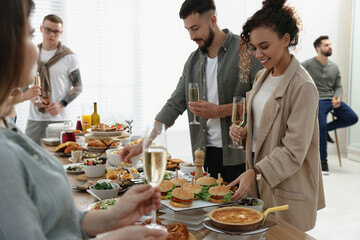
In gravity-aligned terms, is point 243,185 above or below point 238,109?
below

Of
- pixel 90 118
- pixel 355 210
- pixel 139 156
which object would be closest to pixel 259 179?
pixel 139 156

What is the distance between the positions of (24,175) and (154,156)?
1.12 ft

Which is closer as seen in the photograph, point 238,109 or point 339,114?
point 238,109

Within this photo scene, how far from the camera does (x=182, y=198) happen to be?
4.56 ft

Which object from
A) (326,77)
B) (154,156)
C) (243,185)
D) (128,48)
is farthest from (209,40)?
(326,77)

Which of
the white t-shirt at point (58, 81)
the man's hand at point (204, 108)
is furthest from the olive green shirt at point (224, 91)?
the white t-shirt at point (58, 81)

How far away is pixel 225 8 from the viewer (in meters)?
6.34

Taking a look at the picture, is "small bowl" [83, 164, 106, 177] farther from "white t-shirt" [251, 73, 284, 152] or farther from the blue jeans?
the blue jeans

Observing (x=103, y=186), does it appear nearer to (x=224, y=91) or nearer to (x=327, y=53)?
(x=224, y=91)

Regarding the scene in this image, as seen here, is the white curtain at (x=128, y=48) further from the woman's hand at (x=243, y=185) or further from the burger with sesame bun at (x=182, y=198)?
the burger with sesame bun at (x=182, y=198)

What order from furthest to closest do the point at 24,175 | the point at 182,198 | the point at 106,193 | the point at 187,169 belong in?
the point at 187,169, the point at 106,193, the point at 182,198, the point at 24,175

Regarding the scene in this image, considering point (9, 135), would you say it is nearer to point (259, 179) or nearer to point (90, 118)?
point (259, 179)

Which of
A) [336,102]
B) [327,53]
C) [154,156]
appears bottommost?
[336,102]

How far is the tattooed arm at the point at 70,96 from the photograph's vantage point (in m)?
4.05
